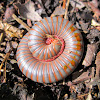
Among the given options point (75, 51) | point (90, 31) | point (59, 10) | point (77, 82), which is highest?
point (59, 10)

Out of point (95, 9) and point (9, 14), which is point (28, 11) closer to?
point (9, 14)

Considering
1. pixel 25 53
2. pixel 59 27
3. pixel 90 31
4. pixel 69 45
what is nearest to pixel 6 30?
pixel 25 53

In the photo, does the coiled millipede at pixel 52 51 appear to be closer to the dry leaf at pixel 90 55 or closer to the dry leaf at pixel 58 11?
the dry leaf at pixel 90 55

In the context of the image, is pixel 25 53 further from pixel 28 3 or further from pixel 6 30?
pixel 28 3

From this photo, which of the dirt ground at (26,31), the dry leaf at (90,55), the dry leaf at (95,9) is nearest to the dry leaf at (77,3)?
the dirt ground at (26,31)

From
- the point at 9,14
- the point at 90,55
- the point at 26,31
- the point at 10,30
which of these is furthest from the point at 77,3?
the point at 10,30

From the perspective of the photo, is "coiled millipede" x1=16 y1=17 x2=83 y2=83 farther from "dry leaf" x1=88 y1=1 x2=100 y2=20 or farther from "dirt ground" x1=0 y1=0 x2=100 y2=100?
"dry leaf" x1=88 y1=1 x2=100 y2=20
